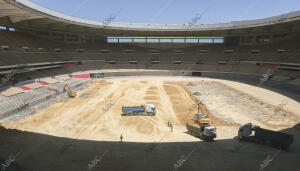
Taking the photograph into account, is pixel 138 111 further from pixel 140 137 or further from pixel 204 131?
pixel 204 131

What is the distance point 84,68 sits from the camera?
58.2 m

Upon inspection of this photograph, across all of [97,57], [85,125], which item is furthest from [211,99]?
[97,57]

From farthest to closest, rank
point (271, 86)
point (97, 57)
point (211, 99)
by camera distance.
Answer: point (97, 57), point (271, 86), point (211, 99)

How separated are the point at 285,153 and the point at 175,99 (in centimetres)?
1916

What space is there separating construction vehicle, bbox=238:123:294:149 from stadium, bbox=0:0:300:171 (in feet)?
0.27

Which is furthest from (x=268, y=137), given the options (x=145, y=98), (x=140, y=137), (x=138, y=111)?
(x=145, y=98)

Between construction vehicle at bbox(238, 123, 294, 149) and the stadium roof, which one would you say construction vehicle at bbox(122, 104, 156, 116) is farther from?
the stadium roof

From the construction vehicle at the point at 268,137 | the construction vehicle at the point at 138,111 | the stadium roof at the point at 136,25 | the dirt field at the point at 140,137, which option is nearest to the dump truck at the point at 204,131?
the dirt field at the point at 140,137

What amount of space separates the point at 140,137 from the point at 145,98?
15372 mm

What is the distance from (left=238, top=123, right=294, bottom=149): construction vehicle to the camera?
569 inches

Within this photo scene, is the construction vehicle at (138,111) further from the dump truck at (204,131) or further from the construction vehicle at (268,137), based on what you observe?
the construction vehicle at (268,137)

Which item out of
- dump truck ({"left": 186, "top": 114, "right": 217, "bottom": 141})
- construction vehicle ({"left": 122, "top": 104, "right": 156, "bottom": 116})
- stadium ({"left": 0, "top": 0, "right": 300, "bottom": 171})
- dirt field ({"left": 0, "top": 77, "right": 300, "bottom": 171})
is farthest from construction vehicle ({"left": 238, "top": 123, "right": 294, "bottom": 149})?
construction vehicle ({"left": 122, "top": 104, "right": 156, "bottom": 116})

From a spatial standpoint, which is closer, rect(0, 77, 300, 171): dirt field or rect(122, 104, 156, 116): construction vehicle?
rect(0, 77, 300, 171): dirt field

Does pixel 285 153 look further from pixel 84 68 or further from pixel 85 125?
pixel 84 68
